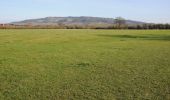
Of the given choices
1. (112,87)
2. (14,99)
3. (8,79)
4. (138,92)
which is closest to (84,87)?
(112,87)

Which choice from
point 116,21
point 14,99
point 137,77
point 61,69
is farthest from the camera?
point 116,21

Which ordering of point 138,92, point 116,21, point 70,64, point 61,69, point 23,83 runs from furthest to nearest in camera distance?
point 116,21
point 70,64
point 61,69
point 23,83
point 138,92

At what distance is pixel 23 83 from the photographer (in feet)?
28.1

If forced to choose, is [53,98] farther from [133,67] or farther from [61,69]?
[133,67]

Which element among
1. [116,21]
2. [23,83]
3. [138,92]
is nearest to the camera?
[138,92]

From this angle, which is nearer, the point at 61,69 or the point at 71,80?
the point at 71,80

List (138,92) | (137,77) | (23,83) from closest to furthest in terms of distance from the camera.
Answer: (138,92) → (23,83) → (137,77)

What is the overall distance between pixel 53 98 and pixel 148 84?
3.05m

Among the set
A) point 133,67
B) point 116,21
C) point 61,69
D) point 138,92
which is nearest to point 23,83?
point 61,69

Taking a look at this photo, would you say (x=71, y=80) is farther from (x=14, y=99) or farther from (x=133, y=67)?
(x=133, y=67)

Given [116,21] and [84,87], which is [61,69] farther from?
[116,21]

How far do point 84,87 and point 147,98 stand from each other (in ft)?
6.25

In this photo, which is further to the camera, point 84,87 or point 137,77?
point 137,77

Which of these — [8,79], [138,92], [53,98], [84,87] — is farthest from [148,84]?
[8,79]
